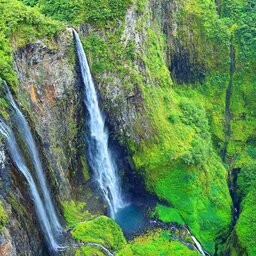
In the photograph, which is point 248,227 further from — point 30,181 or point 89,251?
point 30,181

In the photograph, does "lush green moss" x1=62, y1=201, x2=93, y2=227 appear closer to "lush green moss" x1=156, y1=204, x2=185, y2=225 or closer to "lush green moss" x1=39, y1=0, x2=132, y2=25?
"lush green moss" x1=156, y1=204, x2=185, y2=225

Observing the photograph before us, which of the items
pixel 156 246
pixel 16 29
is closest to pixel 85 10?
pixel 16 29

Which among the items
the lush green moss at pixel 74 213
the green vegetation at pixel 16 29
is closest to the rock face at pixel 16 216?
the lush green moss at pixel 74 213

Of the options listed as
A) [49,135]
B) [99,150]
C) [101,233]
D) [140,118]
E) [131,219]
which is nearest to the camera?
[49,135]

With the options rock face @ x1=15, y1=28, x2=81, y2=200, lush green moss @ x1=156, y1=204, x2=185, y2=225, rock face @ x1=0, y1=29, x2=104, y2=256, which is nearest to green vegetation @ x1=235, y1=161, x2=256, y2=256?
lush green moss @ x1=156, y1=204, x2=185, y2=225

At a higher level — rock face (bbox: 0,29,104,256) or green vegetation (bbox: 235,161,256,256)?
rock face (bbox: 0,29,104,256)

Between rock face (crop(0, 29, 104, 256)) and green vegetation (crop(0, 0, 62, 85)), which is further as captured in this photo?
green vegetation (crop(0, 0, 62, 85))

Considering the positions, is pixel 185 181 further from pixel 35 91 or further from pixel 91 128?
pixel 35 91
